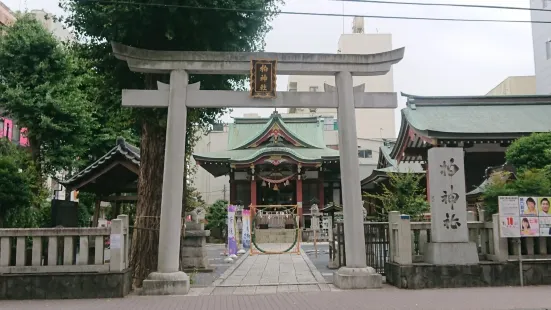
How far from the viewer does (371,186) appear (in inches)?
1363

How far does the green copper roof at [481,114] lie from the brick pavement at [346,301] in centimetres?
1082

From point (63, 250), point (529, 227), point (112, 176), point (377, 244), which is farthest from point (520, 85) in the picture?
point (63, 250)

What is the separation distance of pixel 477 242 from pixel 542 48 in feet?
109

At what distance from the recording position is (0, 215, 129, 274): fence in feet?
31.8

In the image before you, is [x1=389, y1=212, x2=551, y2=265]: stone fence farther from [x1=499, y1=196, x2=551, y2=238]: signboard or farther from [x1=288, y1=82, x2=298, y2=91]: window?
[x1=288, y1=82, x2=298, y2=91]: window

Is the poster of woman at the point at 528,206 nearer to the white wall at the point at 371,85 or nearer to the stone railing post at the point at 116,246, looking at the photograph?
the stone railing post at the point at 116,246

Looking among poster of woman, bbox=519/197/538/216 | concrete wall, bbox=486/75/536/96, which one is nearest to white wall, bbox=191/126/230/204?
concrete wall, bbox=486/75/536/96

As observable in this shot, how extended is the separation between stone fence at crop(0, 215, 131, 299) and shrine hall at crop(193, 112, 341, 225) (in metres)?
21.6

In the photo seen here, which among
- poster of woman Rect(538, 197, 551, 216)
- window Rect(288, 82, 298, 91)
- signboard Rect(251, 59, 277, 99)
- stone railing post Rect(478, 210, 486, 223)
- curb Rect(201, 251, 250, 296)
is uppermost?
window Rect(288, 82, 298, 91)

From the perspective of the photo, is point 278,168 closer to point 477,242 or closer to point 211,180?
point 211,180

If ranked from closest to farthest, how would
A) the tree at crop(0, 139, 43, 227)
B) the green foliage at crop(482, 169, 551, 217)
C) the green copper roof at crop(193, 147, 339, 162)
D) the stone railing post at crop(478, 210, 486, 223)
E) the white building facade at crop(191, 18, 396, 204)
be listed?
the green foliage at crop(482, 169, 551, 217), the stone railing post at crop(478, 210, 486, 223), the tree at crop(0, 139, 43, 227), the green copper roof at crop(193, 147, 339, 162), the white building facade at crop(191, 18, 396, 204)

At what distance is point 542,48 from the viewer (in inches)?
1499

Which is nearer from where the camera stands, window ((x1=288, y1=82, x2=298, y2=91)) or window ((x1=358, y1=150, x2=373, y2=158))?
window ((x1=358, y1=150, x2=373, y2=158))

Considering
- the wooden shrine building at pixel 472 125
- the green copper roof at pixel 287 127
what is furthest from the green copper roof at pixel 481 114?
the green copper roof at pixel 287 127
